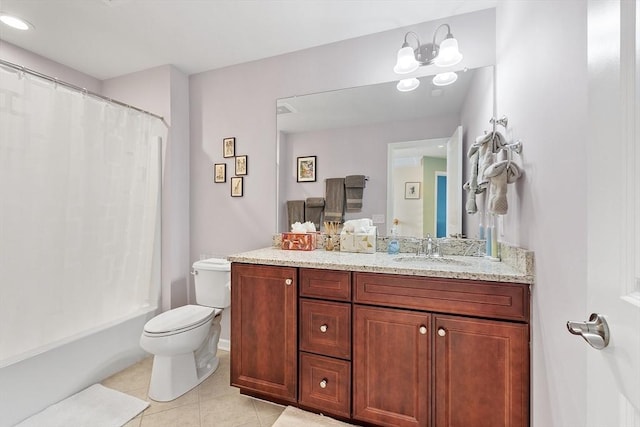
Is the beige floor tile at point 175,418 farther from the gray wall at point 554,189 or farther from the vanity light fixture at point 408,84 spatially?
the vanity light fixture at point 408,84

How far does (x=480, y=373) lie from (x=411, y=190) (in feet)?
3.67

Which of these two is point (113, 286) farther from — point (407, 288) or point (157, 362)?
point (407, 288)

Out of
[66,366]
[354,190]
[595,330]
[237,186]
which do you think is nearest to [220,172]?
[237,186]

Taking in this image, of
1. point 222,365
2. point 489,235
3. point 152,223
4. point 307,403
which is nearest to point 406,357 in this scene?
point 307,403

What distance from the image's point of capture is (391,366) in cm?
140

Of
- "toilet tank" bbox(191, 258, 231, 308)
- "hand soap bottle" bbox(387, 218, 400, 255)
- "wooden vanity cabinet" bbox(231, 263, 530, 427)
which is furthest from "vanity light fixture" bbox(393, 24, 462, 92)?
"toilet tank" bbox(191, 258, 231, 308)

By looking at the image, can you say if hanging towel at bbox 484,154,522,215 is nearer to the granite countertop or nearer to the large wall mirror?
the granite countertop

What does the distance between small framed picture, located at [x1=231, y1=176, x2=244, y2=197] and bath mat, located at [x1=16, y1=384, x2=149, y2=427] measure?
5.17 feet

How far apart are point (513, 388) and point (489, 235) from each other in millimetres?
787

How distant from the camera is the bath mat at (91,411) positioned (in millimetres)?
1610

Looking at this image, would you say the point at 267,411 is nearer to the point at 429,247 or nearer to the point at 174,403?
the point at 174,403

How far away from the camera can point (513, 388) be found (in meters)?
1.21

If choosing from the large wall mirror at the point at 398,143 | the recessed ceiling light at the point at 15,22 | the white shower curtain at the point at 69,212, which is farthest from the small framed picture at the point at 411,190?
the recessed ceiling light at the point at 15,22

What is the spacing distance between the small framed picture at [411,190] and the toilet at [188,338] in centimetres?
147
